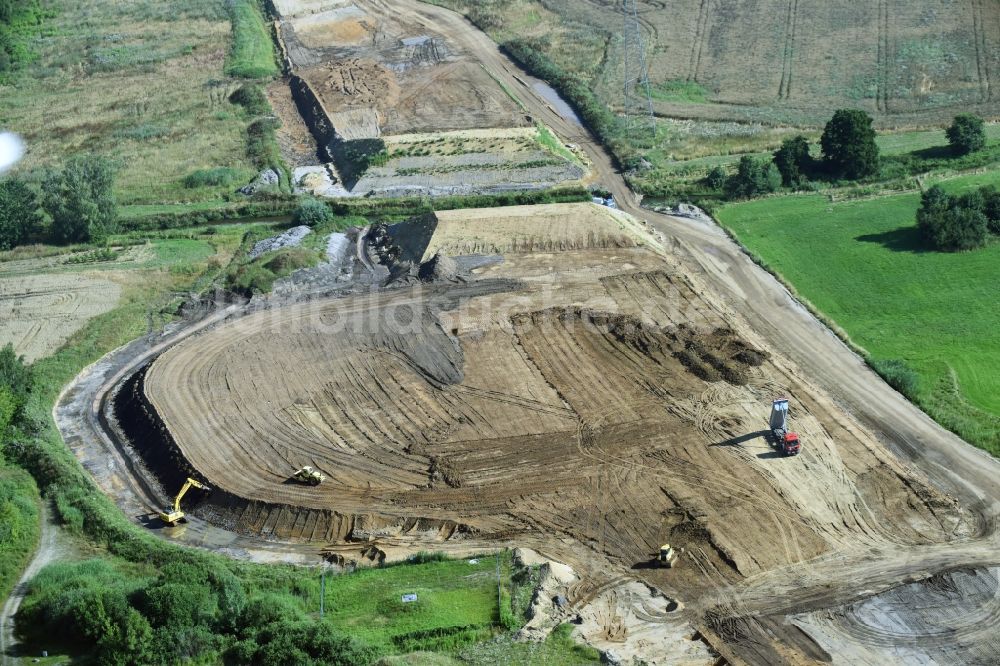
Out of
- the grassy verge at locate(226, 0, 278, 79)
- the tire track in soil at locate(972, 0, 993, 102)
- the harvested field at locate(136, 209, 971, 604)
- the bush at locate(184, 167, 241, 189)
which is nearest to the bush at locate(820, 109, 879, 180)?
the tire track in soil at locate(972, 0, 993, 102)

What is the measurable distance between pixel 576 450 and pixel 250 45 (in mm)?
62610

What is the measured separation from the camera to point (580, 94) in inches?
3078

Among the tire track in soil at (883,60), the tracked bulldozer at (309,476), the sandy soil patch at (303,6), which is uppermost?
the sandy soil patch at (303,6)

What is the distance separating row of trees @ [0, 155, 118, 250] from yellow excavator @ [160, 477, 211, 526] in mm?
27946

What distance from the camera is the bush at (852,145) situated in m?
63.2

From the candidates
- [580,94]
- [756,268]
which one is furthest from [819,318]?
[580,94]

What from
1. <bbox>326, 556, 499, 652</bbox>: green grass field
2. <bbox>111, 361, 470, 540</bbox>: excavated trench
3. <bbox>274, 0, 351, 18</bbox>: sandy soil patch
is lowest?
<bbox>326, 556, 499, 652</bbox>: green grass field

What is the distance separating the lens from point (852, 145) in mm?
63156

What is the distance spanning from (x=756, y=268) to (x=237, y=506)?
2927 cm

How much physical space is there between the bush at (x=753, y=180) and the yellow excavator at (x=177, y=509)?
3650 centimetres

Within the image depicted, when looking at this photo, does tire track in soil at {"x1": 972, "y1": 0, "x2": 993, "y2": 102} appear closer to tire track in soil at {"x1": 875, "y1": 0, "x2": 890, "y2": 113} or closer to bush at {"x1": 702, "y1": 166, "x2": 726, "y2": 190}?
tire track in soil at {"x1": 875, "y1": 0, "x2": 890, "y2": 113}

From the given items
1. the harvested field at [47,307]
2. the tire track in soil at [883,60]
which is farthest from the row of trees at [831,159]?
the harvested field at [47,307]

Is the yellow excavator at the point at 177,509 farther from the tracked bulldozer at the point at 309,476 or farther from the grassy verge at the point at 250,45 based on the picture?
the grassy verge at the point at 250,45

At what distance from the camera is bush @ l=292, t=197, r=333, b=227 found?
62781mm
